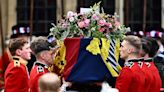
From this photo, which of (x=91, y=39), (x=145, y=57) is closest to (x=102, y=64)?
(x=91, y=39)

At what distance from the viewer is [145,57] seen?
18.1ft

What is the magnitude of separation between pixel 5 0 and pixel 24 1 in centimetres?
43

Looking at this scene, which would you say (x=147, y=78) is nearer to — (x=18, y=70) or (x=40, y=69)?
(x=40, y=69)

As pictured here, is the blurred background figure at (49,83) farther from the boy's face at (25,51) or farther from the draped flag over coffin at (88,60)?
the boy's face at (25,51)

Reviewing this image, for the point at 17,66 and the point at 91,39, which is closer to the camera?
the point at 91,39

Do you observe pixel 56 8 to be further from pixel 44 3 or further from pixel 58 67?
pixel 58 67

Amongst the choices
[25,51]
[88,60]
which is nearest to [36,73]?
[25,51]

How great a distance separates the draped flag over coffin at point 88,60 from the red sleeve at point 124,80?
19 centimetres

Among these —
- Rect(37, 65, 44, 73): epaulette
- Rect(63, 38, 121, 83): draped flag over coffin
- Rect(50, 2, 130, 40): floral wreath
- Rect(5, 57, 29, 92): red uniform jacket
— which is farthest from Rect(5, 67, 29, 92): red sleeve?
Rect(63, 38, 121, 83): draped flag over coffin

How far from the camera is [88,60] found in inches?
186

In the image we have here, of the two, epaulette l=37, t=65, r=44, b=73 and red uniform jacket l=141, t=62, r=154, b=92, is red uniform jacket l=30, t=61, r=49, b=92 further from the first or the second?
red uniform jacket l=141, t=62, r=154, b=92

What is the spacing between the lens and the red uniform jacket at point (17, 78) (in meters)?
5.69

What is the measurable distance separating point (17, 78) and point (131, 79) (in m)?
1.15

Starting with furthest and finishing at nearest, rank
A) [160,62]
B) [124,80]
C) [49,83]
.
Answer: [160,62] → [124,80] → [49,83]
